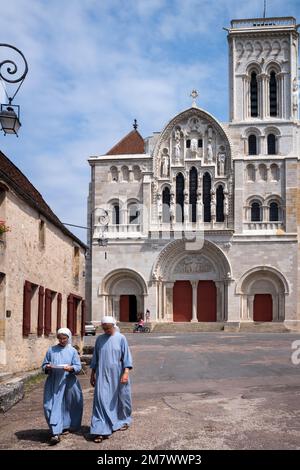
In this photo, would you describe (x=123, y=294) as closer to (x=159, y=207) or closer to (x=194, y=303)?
(x=194, y=303)

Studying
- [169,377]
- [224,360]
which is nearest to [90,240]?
[224,360]

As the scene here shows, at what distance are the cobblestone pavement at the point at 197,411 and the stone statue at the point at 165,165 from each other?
2844 cm

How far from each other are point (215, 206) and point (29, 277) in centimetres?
2947

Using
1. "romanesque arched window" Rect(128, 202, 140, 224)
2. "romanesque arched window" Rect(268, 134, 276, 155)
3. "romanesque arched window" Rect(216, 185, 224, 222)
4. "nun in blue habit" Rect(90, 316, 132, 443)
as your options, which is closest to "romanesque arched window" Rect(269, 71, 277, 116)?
"romanesque arched window" Rect(268, 134, 276, 155)

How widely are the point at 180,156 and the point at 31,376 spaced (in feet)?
105

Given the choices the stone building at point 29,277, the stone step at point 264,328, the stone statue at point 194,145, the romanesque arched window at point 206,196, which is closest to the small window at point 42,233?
the stone building at point 29,277

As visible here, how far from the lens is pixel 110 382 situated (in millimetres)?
8781

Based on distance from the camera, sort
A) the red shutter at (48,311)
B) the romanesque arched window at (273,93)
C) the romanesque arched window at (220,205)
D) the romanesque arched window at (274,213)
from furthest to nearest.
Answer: the romanesque arched window at (273,93)
the romanesque arched window at (220,205)
the romanesque arched window at (274,213)
the red shutter at (48,311)

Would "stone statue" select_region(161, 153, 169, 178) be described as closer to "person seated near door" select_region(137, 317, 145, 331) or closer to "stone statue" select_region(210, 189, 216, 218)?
"stone statue" select_region(210, 189, 216, 218)

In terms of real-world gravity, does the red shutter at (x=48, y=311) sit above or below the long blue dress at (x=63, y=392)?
above

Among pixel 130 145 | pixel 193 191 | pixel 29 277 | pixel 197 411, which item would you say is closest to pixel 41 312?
pixel 29 277

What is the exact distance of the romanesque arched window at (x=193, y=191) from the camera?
45156 millimetres

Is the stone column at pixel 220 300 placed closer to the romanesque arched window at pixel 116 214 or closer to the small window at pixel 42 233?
the romanesque arched window at pixel 116 214
